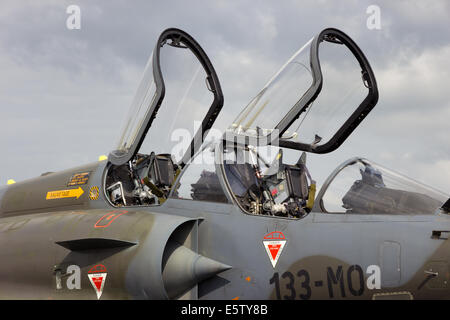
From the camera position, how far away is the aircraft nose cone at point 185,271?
213 inches

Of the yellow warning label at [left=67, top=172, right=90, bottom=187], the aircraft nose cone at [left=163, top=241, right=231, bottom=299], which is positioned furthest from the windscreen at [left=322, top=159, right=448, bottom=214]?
the yellow warning label at [left=67, top=172, right=90, bottom=187]

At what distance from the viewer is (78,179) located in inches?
311

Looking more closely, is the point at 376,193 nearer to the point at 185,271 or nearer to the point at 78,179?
the point at 185,271

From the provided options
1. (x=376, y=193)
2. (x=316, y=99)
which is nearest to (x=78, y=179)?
(x=316, y=99)

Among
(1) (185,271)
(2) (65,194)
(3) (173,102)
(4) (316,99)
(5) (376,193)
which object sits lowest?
(1) (185,271)

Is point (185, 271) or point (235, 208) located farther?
point (235, 208)

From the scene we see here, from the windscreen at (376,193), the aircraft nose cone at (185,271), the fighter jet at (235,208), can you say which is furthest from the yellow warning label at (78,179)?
the windscreen at (376,193)

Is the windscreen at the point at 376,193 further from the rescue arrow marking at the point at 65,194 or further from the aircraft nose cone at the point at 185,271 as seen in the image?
the rescue arrow marking at the point at 65,194

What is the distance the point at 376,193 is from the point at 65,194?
508 centimetres

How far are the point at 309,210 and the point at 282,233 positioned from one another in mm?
510

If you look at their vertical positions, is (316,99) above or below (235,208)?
above

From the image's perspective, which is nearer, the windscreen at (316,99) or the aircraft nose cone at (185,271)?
the aircraft nose cone at (185,271)

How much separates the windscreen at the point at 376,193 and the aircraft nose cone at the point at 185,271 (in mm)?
1433
